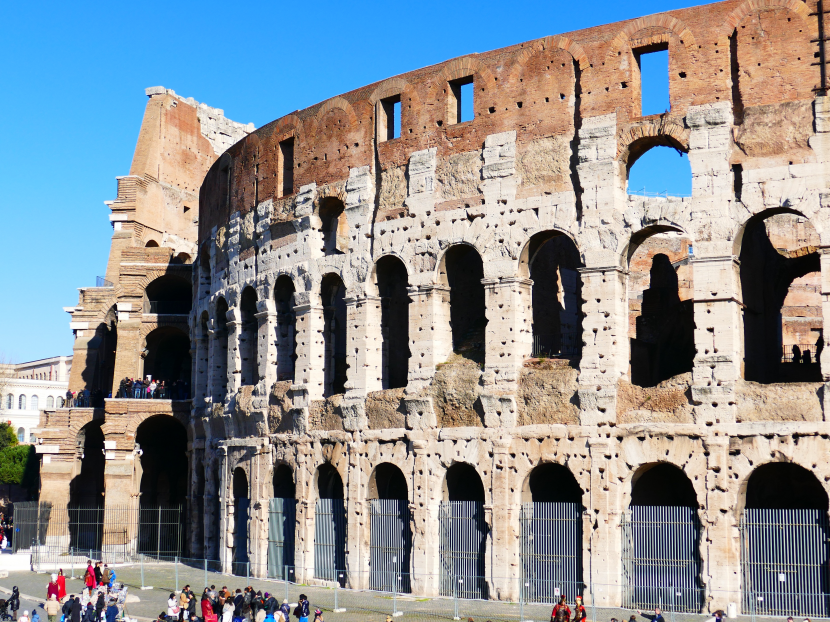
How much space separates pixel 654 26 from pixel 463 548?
1042 cm

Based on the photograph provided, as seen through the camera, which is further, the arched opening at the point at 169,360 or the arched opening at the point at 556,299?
the arched opening at the point at 169,360

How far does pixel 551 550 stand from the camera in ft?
62.8

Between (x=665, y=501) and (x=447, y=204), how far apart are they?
7244 millimetres

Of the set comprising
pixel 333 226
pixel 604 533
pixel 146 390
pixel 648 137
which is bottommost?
pixel 604 533

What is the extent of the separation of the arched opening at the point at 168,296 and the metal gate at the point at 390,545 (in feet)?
47.4

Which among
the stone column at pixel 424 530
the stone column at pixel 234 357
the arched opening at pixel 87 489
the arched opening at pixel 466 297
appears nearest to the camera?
the stone column at pixel 424 530

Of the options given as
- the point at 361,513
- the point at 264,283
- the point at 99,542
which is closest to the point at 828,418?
the point at 361,513

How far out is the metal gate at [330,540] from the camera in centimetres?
2241

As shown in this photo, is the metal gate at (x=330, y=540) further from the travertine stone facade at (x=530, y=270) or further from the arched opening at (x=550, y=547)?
the arched opening at (x=550, y=547)

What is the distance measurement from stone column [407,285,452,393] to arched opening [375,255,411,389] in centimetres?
135

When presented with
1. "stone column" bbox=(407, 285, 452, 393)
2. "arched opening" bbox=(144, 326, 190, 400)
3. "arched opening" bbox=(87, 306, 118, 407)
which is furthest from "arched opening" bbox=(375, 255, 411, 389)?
"arched opening" bbox=(87, 306, 118, 407)

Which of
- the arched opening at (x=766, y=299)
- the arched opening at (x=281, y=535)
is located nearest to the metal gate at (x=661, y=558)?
the arched opening at (x=766, y=299)

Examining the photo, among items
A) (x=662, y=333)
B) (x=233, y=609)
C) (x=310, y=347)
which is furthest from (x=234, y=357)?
(x=662, y=333)

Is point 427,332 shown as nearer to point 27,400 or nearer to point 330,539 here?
point 330,539
